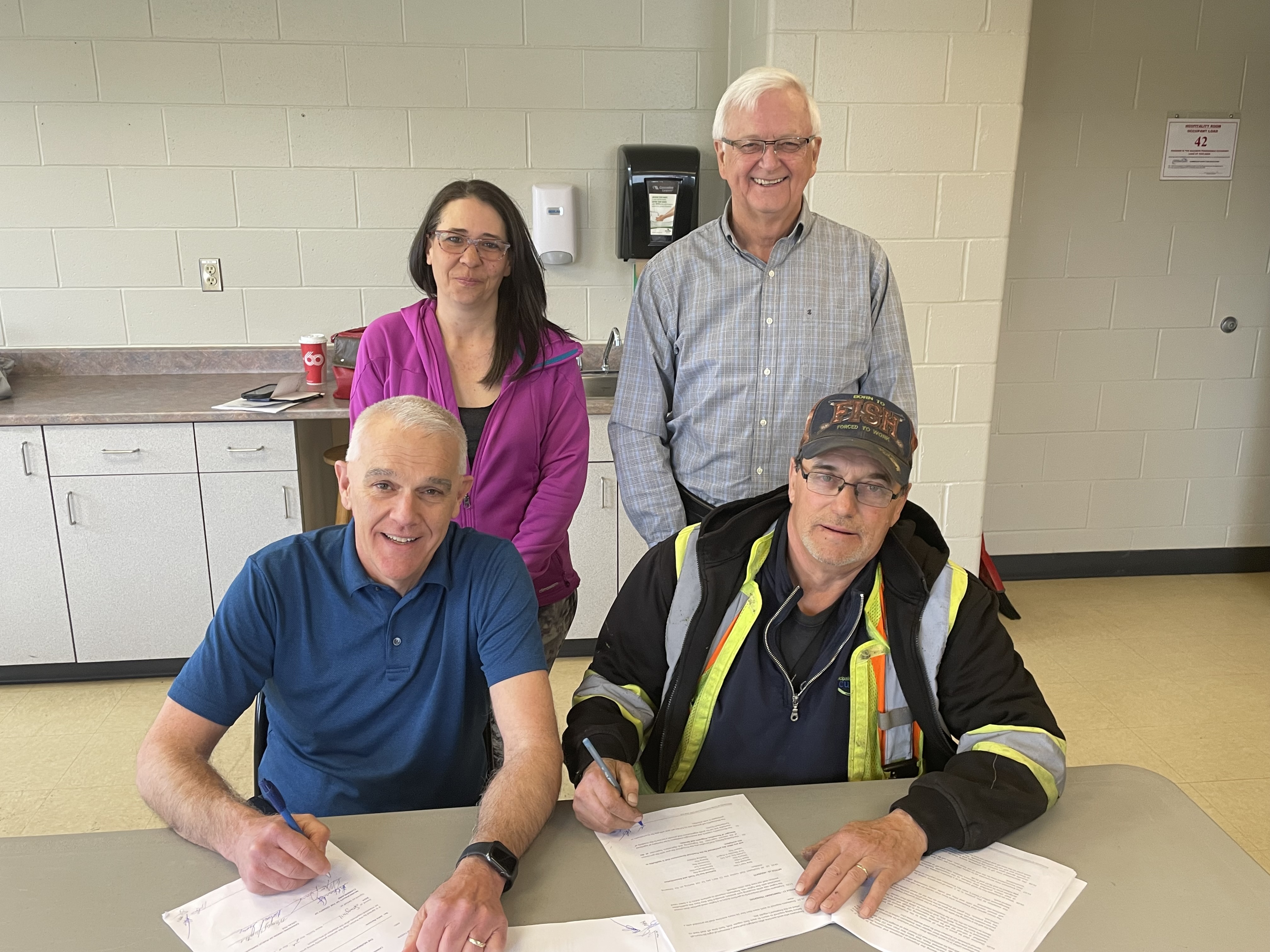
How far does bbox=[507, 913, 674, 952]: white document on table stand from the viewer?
1.06 m

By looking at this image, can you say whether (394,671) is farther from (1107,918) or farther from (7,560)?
(7,560)

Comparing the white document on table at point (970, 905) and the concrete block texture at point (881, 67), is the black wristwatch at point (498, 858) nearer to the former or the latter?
the white document on table at point (970, 905)

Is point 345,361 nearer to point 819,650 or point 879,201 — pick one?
point 879,201

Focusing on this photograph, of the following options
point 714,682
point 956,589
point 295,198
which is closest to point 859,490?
point 956,589

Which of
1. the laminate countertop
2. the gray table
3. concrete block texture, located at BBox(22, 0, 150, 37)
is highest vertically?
concrete block texture, located at BBox(22, 0, 150, 37)

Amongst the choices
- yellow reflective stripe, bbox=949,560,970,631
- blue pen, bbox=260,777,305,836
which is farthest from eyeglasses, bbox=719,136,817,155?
blue pen, bbox=260,777,305,836

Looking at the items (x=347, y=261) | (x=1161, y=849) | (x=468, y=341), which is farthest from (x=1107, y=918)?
(x=347, y=261)

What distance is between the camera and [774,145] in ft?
6.30

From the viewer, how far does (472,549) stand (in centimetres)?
154

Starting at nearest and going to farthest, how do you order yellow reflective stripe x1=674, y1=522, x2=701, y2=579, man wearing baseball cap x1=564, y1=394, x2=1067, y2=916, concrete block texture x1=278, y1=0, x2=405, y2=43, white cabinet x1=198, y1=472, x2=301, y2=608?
man wearing baseball cap x1=564, y1=394, x2=1067, y2=916 → yellow reflective stripe x1=674, y1=522, x2=701, y2=579 → white cabinet x1=198, y1=472, x2=301, y2=608 → concrete block texture x1=278, y1=0, x2=405, y2=43

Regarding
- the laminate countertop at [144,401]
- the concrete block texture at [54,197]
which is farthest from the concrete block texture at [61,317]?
the concrete block texture at [54,197]

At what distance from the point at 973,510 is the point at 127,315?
3.19m

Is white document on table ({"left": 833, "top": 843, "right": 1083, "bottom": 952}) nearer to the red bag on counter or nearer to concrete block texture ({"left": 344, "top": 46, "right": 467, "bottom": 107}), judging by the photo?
the red bag on counter

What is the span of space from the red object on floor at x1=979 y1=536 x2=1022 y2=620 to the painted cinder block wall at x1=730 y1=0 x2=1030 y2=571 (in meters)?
0.65
